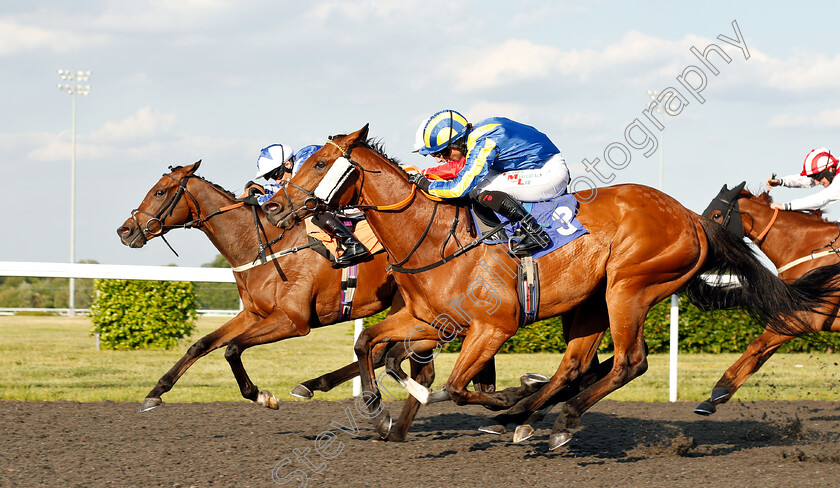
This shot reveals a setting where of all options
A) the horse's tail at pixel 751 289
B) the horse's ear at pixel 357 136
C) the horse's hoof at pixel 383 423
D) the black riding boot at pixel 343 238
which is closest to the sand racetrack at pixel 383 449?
the horse's hoof at pixel 383 423

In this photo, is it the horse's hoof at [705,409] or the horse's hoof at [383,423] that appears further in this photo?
the horse's hoof at [705,409]

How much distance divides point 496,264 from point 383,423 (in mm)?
1311

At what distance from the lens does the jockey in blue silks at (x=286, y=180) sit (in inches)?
210

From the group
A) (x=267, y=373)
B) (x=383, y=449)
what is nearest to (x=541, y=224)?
(x=383, y=449)

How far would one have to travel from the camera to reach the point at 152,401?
521cm

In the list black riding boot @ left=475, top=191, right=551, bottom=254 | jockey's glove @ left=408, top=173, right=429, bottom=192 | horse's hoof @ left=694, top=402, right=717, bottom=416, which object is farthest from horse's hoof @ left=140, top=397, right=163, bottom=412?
horse's hoof @ left=694, top=402, right=717, bottom=416

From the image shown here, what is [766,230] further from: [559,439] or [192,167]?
[192,167]

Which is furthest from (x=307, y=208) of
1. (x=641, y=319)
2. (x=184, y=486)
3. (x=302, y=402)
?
(x=302, y=402)

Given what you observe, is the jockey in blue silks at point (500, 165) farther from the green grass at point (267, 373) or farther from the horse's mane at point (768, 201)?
the green grass at point (267, 373)

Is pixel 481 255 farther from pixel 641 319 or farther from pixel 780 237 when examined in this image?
pixel 780 237

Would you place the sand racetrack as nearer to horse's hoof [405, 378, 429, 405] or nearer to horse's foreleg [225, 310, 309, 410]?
horse's foreleg [225, 310, 309, 410]

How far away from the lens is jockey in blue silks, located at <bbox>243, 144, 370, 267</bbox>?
5344 millimetres

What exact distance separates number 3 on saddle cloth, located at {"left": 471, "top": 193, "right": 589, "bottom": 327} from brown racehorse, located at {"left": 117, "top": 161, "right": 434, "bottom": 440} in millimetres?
1188

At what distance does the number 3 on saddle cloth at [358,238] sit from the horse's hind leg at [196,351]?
0.66 m
